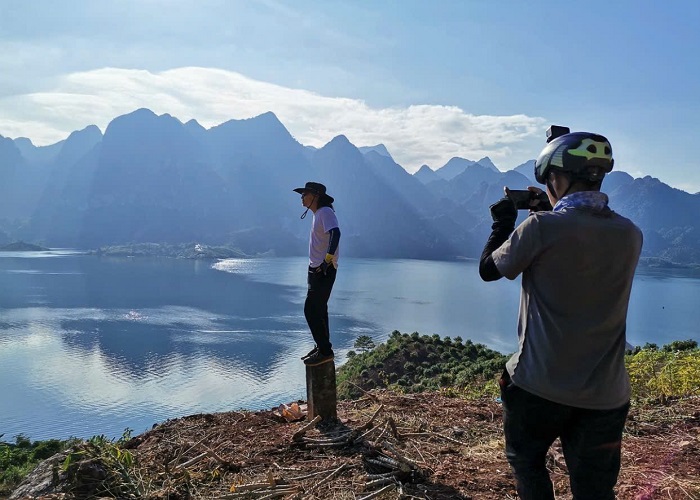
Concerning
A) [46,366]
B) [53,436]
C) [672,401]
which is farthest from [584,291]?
[46,366]

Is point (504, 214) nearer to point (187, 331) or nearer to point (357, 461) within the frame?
point (357, 461)

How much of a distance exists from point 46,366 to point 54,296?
44.2m

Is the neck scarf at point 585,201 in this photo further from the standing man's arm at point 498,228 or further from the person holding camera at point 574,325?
the standing man's arm at point 498,228

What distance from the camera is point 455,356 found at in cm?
3509

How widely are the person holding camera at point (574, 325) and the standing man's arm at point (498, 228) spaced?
0.39 feet

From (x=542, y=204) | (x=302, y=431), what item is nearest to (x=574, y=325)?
(x=542, y=204)

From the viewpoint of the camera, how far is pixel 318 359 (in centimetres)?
604

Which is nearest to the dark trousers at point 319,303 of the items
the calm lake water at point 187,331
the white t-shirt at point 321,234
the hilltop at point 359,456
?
the white t-shirt at point 321,234

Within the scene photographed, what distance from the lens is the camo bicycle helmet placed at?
225cm

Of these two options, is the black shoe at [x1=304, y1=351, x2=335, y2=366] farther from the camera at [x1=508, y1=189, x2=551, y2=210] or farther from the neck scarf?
the neck scarf

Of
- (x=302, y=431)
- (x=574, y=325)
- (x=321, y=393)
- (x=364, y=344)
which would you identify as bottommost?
(x=364, y=344)

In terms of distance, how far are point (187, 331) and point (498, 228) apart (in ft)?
237

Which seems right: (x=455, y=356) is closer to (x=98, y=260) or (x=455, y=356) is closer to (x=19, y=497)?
(x=19, y=497)

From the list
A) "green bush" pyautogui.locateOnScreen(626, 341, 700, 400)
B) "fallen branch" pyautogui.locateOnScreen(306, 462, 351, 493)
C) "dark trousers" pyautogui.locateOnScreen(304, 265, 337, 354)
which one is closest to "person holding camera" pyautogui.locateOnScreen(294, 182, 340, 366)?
"dark trousers" pyautogui.locateOnScreen(304, 265, 337, 354)
